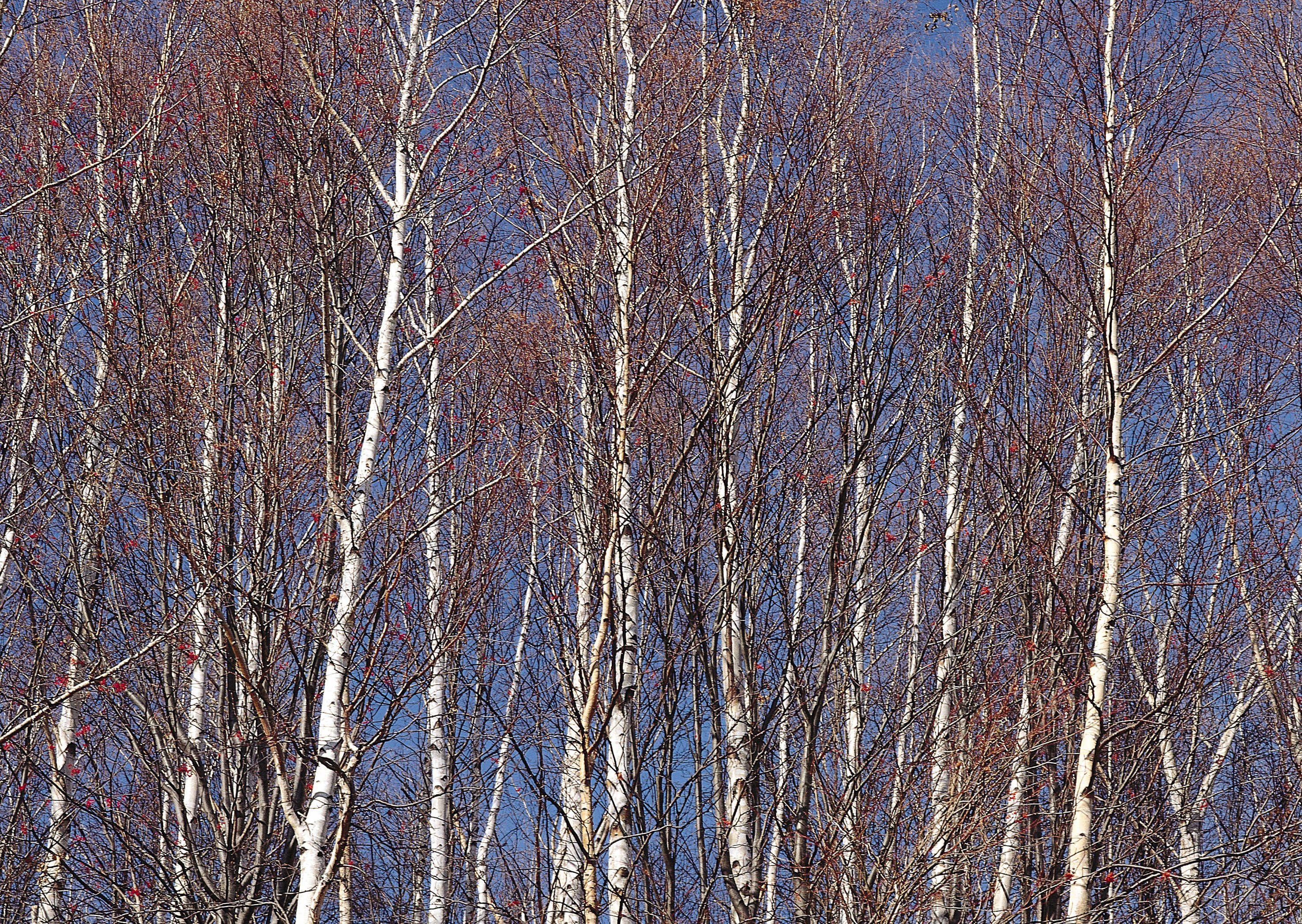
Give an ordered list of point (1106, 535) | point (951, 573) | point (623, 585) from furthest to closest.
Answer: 1. point (951, 573)
2. point (1106, 535)
3. point (623, 585)

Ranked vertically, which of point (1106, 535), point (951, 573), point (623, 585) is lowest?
point (623, 585)

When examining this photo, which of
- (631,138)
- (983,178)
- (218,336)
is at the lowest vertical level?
(218,336)

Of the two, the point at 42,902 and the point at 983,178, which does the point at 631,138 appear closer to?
the point at 983,178

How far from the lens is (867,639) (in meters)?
8.88

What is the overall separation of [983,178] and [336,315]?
18.7 feet

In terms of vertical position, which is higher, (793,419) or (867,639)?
(793,419)

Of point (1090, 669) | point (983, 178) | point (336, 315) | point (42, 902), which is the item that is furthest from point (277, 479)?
point (983, 178)

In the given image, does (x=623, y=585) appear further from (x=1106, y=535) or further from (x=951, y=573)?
(x=951, y=573)

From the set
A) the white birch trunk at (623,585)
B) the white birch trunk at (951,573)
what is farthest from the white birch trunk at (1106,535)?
the white birch trunk at (623,585)

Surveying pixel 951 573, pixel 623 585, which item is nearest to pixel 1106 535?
pixel 951 573

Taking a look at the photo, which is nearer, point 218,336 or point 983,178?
point 218,336

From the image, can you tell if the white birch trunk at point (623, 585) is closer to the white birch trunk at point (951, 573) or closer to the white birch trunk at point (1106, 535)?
the white birch trunk at point (951, 573)

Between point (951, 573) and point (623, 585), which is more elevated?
point (951, 573)

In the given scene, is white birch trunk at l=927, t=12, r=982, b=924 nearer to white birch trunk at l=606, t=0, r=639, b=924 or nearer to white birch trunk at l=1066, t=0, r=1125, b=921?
white birch trunk at l=1066, t=0, r=1125, b=921
